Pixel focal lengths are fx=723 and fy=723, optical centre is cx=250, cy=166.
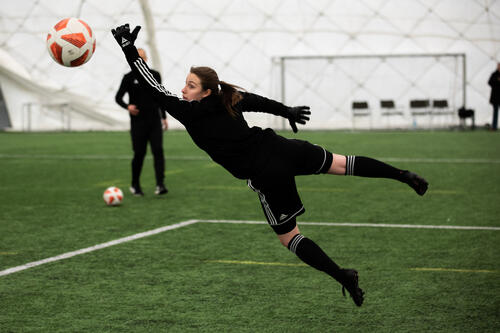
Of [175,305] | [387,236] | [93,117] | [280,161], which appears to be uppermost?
[280,161]

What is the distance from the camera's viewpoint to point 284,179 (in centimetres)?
459

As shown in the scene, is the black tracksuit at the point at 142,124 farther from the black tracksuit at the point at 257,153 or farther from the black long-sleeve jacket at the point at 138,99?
the black tracksuit at the point at 257,153

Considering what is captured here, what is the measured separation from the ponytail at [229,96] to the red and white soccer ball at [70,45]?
1.95 metres

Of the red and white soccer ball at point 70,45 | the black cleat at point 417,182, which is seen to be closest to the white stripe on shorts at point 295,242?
the black cleat at point 417,182

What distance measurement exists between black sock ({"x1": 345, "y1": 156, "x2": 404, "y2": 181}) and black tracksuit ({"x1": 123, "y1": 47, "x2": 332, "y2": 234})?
7.2 inches

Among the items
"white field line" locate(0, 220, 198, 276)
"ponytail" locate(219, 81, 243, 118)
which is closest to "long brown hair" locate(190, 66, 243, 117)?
"ponytail" locate(219, 81, 243, 118)

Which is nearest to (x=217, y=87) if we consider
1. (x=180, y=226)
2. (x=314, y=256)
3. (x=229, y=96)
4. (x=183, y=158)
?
(x=229, y=96)

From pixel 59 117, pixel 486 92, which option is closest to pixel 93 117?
pixel 59 117

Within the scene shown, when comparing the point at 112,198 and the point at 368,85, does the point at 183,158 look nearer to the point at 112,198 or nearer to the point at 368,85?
the point at 112,198

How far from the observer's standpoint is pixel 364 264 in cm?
609

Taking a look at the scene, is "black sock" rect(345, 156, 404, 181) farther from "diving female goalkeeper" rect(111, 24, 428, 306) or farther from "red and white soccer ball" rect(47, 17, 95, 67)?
"red and white soccer ball" rect(47, 17, 95, 67)

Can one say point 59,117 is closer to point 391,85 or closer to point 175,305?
point 391,85

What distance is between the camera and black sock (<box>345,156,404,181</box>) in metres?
4.85

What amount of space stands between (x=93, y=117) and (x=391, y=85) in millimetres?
14482
